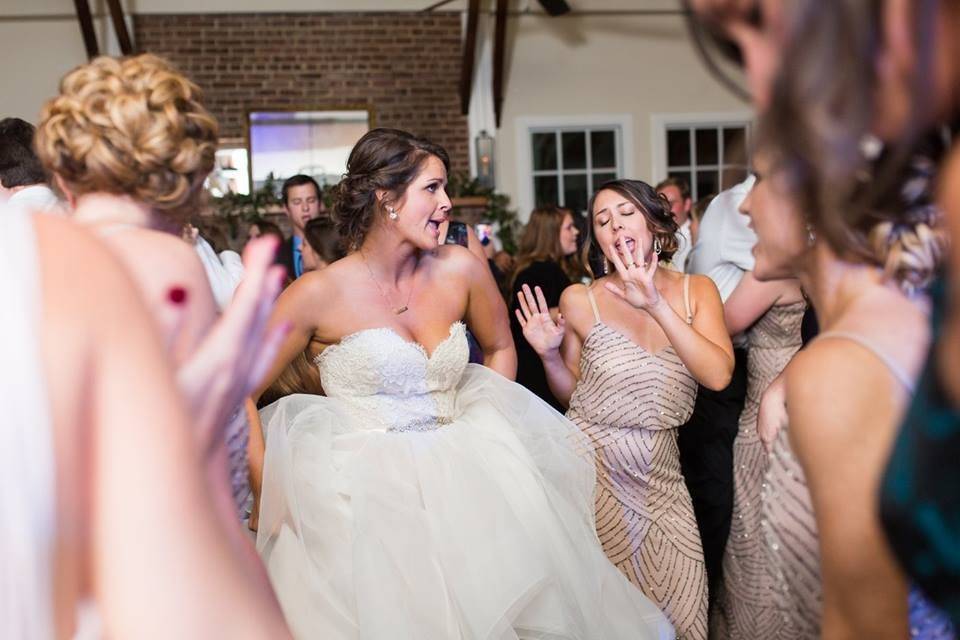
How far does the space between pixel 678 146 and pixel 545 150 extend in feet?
4.38

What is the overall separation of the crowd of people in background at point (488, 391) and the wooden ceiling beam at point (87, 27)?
634 cm

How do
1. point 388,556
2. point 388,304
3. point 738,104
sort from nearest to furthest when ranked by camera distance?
point 388,556, point 388,304, point 738,104

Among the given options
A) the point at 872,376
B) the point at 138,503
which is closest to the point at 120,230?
the point at 138,503

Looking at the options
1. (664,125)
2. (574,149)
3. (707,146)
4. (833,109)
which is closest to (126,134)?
(833,109)

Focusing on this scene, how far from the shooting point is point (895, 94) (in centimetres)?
73

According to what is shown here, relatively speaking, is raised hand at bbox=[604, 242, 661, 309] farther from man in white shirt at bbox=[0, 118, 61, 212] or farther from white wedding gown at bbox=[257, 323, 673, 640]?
man in white shirt at bbox=[0, 118, 61, 212]

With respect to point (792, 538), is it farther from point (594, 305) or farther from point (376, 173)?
point (376, 173)

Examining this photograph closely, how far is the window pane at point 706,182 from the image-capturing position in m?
10.0

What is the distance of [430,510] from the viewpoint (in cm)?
241

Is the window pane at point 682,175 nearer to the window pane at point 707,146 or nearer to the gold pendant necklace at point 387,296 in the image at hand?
the window pane at point 707,146

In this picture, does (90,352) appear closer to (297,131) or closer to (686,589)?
(686,589)

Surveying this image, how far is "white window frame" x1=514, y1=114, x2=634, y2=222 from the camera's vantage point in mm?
9727

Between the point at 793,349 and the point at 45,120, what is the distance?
228cm

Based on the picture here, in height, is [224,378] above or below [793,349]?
above
